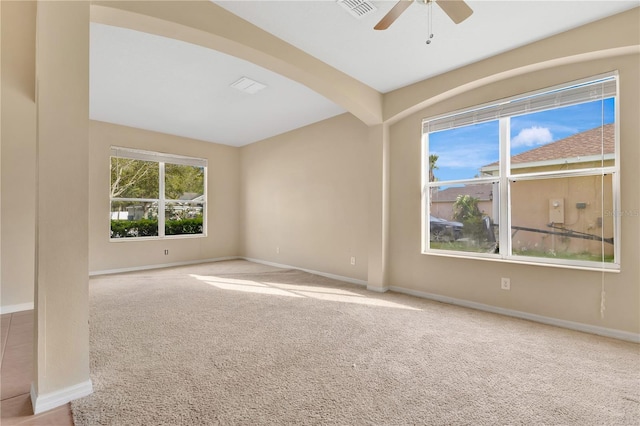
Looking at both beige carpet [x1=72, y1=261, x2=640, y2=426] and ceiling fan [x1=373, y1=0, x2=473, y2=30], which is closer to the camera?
beige carpet [x1=72, y1=261, x2=640, y2=426]

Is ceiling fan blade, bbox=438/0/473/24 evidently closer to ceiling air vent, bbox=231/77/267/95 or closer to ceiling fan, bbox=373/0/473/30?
ceiling fan, bbox=373/0/473/30

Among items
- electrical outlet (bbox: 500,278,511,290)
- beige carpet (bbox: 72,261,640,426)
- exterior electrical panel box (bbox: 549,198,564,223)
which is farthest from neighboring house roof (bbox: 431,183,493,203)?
beige carpet (bbox: 72,261,640,426)

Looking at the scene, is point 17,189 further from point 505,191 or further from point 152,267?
point 505,191

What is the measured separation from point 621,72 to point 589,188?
1063 mm

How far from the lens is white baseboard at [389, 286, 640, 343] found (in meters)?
2.54

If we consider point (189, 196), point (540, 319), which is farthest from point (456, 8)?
point (189, 196)

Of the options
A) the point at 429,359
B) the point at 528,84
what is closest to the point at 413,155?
the point at 528,84

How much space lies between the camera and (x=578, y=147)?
2.84 metres

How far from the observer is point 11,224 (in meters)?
3.39

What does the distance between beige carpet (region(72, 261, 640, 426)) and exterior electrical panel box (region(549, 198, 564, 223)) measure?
1105 mm

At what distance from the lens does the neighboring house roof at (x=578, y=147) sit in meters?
2.68

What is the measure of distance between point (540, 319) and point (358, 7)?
3480 millimetres

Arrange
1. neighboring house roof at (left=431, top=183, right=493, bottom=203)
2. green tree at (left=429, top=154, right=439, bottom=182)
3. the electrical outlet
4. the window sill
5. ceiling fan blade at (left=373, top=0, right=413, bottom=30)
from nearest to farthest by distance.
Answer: ceiling fan blade at (left=373, top=0, right=413, bottom=30)
the window sill
the electrical outlet
neighboring house roof at (left=431, top=183, right=493, bottom=203)
green tree at (left=429, top=154, right=439, bottom=182)

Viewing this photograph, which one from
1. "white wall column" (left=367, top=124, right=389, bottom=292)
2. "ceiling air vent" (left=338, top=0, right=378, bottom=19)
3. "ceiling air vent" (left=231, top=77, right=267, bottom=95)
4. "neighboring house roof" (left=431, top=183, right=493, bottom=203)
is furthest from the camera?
"white wall column" (left=367, top=124, right=389, bottom=292)
